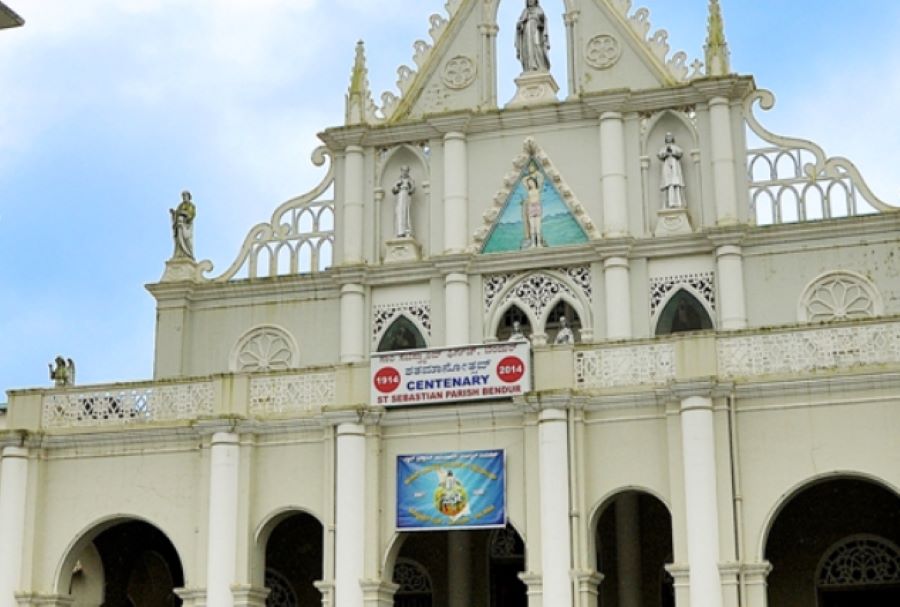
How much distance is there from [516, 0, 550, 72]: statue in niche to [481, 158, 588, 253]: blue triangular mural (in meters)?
2.23

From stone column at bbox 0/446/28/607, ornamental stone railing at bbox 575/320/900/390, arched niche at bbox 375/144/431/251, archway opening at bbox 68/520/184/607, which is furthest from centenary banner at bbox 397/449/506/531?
arched niche at bbox 375/144/431/251

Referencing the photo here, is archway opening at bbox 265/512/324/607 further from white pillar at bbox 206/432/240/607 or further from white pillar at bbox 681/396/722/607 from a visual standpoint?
white pillar at bbox 681/396/722/607

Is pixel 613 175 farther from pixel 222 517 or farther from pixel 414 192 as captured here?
pixel 222 517

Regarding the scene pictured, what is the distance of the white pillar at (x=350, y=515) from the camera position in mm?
24172

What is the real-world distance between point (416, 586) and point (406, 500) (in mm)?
4740

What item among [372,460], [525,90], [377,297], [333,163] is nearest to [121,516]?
[372,460]

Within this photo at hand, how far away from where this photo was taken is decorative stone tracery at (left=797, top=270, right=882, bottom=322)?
90.8 feet

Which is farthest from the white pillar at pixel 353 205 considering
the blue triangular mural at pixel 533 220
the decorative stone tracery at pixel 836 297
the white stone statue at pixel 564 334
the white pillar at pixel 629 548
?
the decorative stone tracery at pixel 836 297

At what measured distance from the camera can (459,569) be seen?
28.0 metres

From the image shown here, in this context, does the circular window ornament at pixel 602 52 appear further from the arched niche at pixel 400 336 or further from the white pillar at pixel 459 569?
the white pillar at pixel 459 569

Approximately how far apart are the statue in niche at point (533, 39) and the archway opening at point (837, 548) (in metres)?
10.7

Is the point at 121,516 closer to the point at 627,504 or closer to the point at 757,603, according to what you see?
the point at 627,504

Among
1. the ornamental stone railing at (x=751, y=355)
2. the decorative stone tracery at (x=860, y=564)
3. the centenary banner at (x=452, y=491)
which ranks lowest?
the decorative stone tracery at (x=860, y=564)

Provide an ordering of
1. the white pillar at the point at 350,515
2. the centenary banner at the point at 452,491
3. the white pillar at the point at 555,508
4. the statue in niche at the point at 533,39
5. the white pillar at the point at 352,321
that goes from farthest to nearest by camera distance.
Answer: the statue in niche at the point at 533,39 < the white pillar at the point at 352,321 < the white pillar at the point at 350,515 < the centenary banner at the point at 452,491 < the white pillar at the point at 555,508
